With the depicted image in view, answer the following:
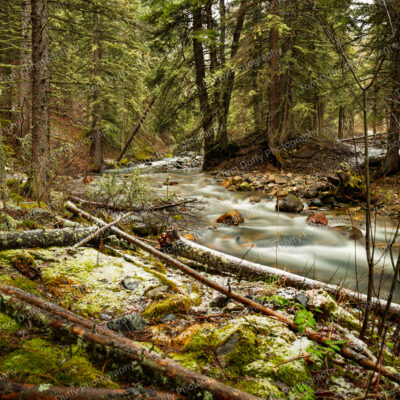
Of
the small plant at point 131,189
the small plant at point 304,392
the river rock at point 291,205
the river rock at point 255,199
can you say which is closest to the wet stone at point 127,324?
the small plant at point 304,392

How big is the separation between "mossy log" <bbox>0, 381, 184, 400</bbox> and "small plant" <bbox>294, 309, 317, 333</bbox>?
45.6 inches

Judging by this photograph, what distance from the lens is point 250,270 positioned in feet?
11.0

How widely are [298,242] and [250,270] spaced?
287 centimetres

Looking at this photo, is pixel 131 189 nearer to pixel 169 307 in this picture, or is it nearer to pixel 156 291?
pixel 156 291

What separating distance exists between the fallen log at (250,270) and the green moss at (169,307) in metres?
1.03

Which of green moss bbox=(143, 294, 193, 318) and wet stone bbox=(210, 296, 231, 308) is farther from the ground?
green moss bbox=(143, 294, 193, 318)

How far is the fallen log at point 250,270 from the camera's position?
9.28 ft

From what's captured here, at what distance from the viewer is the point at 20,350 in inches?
62.6

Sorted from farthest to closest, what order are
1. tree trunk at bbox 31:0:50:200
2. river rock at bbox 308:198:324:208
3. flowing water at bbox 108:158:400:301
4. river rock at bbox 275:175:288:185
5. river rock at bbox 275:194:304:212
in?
river rock at bbox 275:175:288:185 → river rock at bbox 308:198:324:208 → river rock at bbox 275:194:304:212 → tree trunk at bbox 31:0:50:200 → flowing water at bbox 108:158:400:301

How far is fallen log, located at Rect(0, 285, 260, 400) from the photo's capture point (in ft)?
4.38

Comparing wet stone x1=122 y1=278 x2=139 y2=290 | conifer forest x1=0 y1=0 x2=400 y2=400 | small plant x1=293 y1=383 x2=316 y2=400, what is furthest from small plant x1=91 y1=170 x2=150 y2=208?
small plant x1=293 y1=383 x2=316 y2=400

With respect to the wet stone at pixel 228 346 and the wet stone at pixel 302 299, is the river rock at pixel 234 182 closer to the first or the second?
the wet stone at pixel 302 299

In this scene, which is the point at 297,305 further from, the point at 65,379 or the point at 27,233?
the point at 27,233

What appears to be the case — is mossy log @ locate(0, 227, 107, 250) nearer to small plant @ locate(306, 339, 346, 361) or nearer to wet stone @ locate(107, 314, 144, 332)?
Answer: wet stone @ locate(107, 314, 144, 332)
